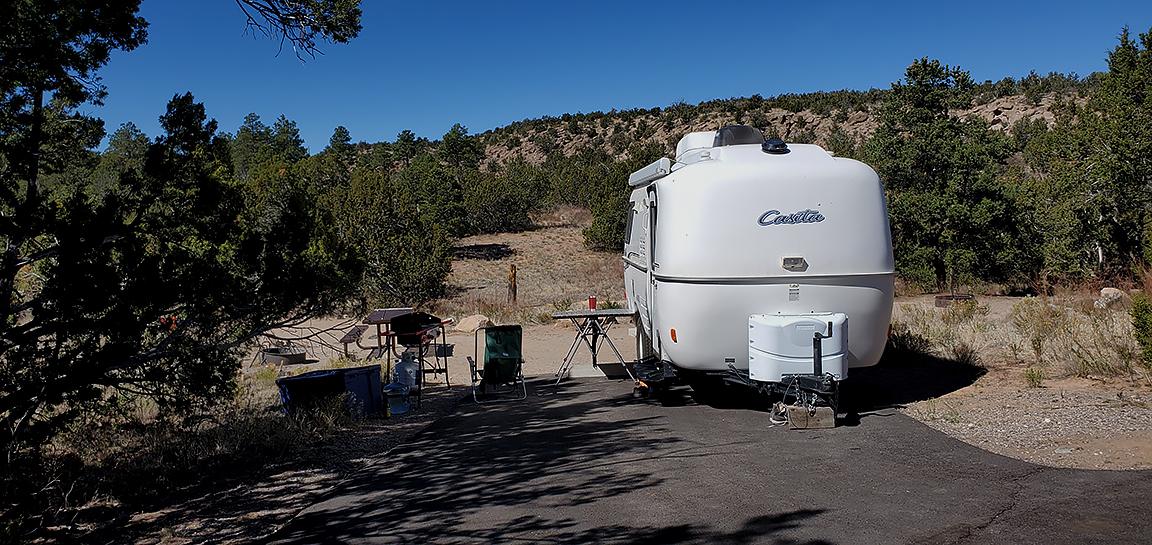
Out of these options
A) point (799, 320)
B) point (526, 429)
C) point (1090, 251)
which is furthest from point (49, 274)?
point (1090, 251)

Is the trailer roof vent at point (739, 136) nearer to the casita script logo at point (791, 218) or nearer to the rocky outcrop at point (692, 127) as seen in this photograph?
the casita script logo at point (791, 218)

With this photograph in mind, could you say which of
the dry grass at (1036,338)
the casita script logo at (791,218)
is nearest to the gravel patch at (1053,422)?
the dry grass at (1036,338)

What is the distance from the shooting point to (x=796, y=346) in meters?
7.84

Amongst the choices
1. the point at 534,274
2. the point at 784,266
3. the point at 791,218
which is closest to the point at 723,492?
the point at 784,266

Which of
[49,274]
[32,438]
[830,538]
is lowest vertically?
[830,538]

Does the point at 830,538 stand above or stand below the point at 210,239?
below

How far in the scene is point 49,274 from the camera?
6.29 m

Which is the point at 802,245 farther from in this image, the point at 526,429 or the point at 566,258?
the point at 566,258

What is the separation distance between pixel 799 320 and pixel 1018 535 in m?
3.41

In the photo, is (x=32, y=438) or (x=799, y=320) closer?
(x=32, y=438)

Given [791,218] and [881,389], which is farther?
[881,389]

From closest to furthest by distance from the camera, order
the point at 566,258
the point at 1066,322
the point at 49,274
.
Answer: the point at 49,274 → the point at 1066,322 → the point at 566,258

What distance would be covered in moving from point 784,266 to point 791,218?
0.49 meters

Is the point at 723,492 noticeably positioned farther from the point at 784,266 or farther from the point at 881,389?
the point at 881,389
